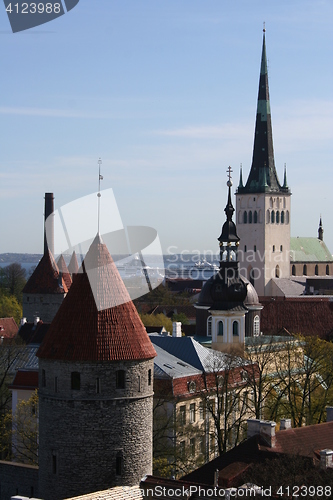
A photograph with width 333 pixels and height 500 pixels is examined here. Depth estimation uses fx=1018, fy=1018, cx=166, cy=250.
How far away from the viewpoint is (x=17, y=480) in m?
27.6

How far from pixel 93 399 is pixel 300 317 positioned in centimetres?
4634

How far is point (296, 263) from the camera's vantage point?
5153 inches

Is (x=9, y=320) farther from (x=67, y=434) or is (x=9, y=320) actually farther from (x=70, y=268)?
(x=67, y=434)

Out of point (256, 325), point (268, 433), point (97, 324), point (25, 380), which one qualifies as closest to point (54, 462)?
point (97, 324)

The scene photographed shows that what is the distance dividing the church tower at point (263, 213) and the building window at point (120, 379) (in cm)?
9251

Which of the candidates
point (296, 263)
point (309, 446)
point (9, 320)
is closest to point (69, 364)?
point (309, 446)

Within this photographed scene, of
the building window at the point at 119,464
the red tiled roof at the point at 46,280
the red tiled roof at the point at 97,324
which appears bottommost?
the building window at the point at 119,464

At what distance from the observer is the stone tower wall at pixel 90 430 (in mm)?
24219

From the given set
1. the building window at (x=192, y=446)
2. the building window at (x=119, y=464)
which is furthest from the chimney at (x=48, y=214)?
the building window at (x=119, y=464)

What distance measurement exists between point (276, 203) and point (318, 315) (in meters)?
53.7

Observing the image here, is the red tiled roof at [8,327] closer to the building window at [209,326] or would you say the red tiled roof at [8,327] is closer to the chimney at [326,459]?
the building window at [209,326]

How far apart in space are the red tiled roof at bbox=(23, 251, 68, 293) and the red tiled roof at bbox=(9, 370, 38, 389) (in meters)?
18.4

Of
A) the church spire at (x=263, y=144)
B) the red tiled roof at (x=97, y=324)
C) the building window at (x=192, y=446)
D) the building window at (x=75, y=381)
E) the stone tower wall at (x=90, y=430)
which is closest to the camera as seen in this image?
the stone tower wall at (x=90, y=430)

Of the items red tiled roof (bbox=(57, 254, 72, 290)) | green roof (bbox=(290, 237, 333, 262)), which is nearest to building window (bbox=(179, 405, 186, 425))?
red tiled roof (bbox=(57, 254, 72, 290))
